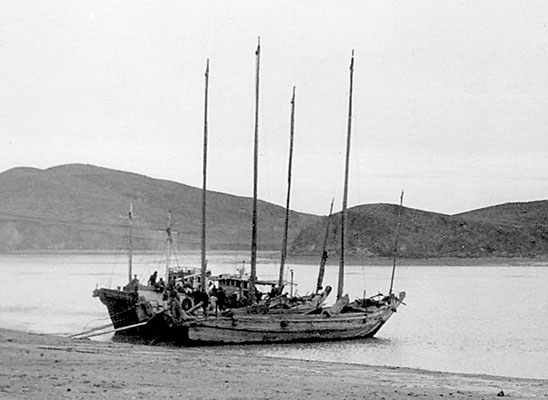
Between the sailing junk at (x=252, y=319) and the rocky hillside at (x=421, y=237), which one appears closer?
the sailing junk at (x=252, y=319)

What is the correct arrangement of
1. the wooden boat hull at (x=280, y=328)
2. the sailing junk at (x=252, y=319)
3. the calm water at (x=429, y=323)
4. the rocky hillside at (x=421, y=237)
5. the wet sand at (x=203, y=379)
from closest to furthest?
the wet sand at (x=203, y=379), the calm water at (x=429, y=323), the wooden boat hull at (x=280, y=328), the sailing junk at (x=252, y=319), the rocky hillside at (x=421, y=237)

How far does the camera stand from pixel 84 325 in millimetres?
49969

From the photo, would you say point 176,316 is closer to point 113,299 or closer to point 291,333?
point 291,333

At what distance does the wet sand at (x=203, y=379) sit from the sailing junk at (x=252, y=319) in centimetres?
955

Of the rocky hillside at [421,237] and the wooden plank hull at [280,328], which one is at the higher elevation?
the rocky hillside at [421,237]

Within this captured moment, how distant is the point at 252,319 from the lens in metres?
39.4

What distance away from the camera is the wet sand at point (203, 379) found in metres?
19.1

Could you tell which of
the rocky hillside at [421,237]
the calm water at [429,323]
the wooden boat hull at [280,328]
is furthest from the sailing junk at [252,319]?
the rocky hillside at [421,237]

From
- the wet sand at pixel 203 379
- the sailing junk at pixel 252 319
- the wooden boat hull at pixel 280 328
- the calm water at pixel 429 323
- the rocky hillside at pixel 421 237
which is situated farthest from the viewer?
the rocky hillside at pixel 421 237

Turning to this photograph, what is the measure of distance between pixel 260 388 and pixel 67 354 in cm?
723

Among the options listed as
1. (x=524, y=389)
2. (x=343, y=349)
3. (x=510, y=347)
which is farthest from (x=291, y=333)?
(x=524, y=389)

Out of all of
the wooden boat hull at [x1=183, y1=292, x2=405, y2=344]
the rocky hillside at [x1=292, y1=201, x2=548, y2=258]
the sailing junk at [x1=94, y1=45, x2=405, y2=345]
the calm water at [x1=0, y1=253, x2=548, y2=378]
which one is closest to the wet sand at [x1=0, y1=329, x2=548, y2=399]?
the calm water at [x1=0, y1=253, x2=548, y2=378]

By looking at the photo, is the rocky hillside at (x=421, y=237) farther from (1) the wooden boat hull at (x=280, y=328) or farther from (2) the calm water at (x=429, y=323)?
(1) the wooden boat hull at (x=280, y=328)

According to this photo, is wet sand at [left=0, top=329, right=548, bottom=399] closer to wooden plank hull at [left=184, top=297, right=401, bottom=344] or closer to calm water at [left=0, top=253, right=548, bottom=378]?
calm water at [left=0, top=253, right=548, bottom=378]
